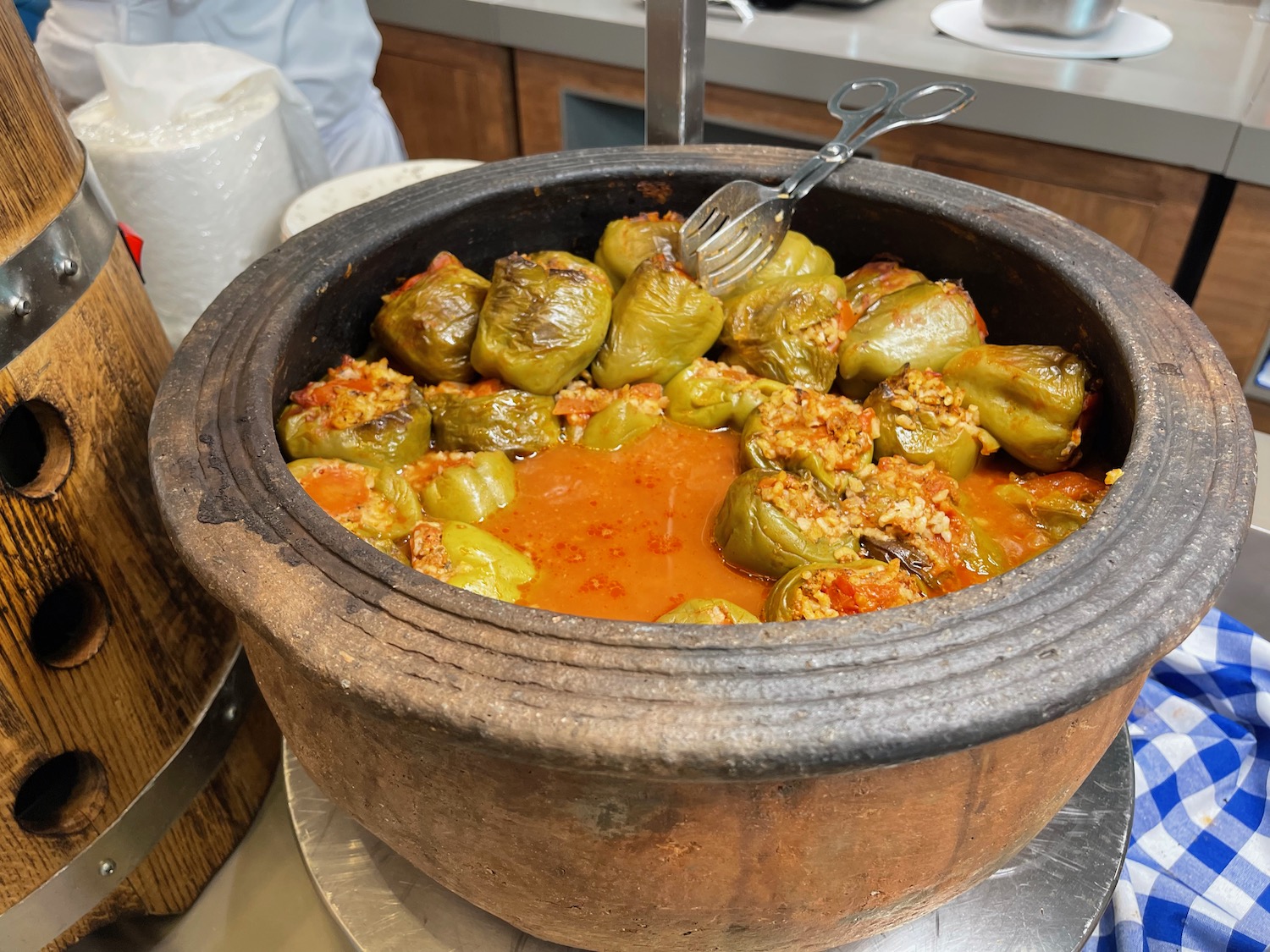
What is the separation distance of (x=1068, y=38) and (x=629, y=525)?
297 cm

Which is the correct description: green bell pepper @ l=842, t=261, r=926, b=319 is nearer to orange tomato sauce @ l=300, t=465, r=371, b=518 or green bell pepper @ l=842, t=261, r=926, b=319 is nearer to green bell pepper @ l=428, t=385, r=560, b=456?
green bell pepper @ l=428, t=385, r=560, b=456

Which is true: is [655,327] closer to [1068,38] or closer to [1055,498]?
[1055,498]

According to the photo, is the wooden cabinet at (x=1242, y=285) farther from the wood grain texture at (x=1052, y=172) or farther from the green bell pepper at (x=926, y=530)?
the green bell pepper at (x=926, y=530)

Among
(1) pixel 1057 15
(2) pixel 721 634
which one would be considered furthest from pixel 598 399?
(1) pixel 1057 15

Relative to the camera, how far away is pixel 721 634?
1.04 meters

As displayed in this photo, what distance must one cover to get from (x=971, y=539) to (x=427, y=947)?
1.12 meters

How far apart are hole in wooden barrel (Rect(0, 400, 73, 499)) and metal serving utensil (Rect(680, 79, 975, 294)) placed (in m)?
1.16

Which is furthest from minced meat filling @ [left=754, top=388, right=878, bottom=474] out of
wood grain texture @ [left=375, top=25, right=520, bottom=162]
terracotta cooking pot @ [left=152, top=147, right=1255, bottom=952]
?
wood grain texture @ [left=375, top=25, right=520, bottom=162]

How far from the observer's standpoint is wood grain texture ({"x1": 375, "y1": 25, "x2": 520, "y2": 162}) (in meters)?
4.15

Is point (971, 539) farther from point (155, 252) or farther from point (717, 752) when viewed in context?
point (155, 252)

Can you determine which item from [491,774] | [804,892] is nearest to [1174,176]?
[804,892]

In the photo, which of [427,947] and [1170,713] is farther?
[1170,713]

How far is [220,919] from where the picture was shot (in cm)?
191

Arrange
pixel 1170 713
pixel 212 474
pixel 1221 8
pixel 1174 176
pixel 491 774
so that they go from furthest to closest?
pixel 1221 8, pixel 1174 176, pixel 1170 713, pixel 212 474, pixel 491 774
